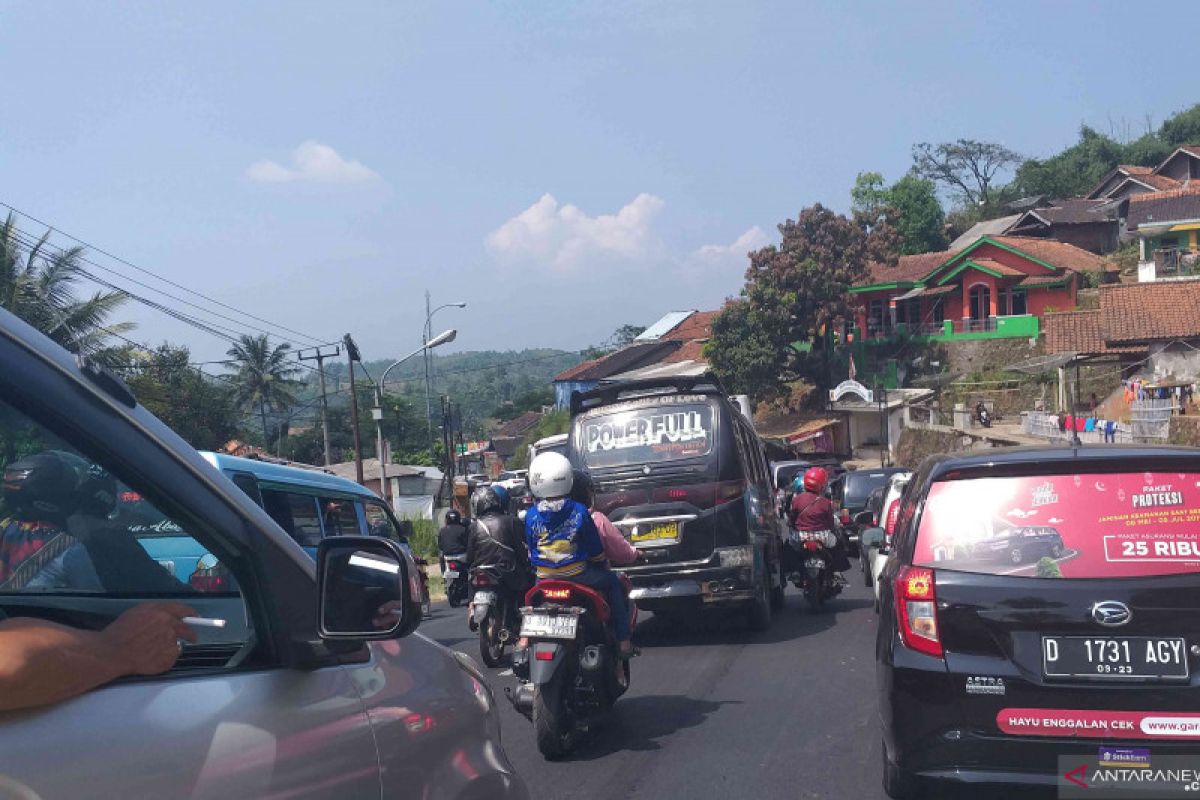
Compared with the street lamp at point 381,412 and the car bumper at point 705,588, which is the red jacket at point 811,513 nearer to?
the car bumper at point 705,588

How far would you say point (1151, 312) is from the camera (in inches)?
1508

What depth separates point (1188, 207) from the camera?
49562 mm

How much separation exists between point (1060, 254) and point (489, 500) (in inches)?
1966

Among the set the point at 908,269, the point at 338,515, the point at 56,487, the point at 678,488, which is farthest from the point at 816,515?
the point at 908,269

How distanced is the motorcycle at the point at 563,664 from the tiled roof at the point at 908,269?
157 ft

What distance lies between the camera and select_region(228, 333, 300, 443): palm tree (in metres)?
29.8

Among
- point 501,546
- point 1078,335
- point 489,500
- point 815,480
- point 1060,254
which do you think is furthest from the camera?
point 1060,254

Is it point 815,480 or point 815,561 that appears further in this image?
point 815,480

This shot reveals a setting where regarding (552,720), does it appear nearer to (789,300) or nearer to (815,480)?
(815,480)

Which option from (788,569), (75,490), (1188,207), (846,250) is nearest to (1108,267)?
(1188,207)

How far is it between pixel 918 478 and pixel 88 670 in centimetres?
460

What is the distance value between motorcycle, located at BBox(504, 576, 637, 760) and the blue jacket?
0.11m

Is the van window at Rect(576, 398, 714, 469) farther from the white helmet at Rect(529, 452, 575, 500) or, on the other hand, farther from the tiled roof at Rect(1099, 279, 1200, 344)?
the tiled roof at Rect(1099, 279, 1200, 344)

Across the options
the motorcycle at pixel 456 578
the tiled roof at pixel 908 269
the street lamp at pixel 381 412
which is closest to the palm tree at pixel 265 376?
the street lamp at pixel 381 412
